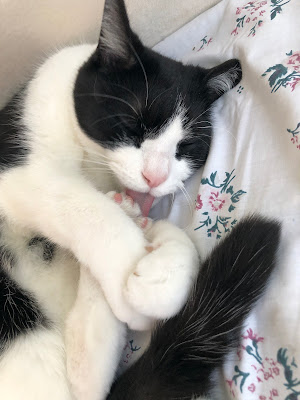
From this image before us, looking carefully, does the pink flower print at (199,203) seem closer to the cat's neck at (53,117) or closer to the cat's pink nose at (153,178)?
the cat's pink nose at (153,178)

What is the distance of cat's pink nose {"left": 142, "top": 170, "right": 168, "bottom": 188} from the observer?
3.07 ft

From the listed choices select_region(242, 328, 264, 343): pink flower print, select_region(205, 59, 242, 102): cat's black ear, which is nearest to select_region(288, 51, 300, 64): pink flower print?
select_region(205, 59, 242, 102): cat's black ear

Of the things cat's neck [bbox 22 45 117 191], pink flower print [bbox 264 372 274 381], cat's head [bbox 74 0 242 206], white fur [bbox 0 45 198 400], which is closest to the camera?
pink flower print [bbox 264 372 274 381]

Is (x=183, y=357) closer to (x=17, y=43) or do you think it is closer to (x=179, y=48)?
(x=179, y=48)

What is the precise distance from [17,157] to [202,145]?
50cm

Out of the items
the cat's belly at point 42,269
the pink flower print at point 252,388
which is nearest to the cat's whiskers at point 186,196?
the cat's belly at point 42,269

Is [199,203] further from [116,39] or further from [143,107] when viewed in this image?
[116,39]

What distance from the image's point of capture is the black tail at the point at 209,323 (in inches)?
30.2

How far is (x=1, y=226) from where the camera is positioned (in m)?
1.06

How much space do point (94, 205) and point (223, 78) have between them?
506 mm

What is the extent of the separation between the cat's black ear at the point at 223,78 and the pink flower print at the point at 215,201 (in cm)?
30

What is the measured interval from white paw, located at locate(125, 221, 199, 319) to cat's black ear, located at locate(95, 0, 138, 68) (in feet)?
1.67

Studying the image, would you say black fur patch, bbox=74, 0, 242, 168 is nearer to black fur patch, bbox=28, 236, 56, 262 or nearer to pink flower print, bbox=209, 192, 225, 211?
pink flower print, bbox=209, 192, 225, 211

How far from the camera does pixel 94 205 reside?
94 cm
